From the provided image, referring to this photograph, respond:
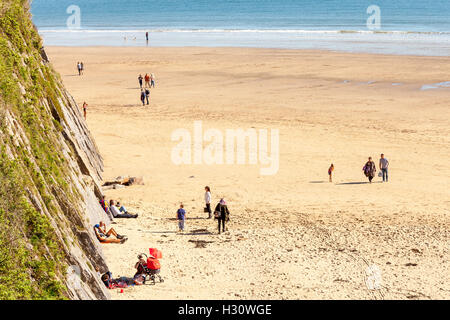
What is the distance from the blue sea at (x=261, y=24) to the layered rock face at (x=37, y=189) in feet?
190

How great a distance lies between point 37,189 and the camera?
13.5 m

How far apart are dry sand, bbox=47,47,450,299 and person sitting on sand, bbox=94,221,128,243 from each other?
0.33 m

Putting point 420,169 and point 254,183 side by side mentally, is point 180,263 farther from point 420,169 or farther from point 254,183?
point 420,169

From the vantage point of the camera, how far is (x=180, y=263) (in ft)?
59.7

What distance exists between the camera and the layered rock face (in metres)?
11.5

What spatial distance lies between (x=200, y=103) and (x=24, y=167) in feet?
106

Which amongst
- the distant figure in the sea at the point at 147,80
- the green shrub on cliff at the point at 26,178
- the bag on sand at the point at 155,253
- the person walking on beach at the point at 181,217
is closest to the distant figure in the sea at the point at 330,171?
the person walking on beach at the point at 181,217

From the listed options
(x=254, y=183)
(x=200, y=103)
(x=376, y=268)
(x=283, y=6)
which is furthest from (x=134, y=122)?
(x=283, y=6)

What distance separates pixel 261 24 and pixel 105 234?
348ft

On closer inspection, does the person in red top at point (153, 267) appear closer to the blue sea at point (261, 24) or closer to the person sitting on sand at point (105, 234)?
the person sitting on sand at point (105, 234)

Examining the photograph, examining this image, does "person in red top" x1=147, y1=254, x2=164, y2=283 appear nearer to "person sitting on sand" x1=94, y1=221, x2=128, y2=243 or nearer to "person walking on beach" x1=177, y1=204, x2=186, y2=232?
"person sitting on sand" x1=94, y1=221, x2=128, y2=243

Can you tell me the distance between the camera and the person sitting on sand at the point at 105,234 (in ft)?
62.7

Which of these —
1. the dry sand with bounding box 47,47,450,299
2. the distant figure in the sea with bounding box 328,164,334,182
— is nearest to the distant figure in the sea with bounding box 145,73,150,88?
the dry sand with bounding box 47,47,450,299

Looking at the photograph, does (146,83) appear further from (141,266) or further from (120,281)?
(120,281)
